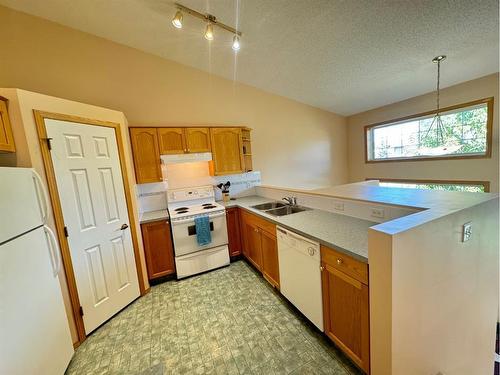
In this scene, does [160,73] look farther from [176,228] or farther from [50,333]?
[50,333]

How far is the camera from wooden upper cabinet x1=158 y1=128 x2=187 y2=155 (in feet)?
9.71

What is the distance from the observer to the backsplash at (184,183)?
317cm

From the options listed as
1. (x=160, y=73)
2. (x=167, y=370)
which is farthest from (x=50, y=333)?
(x=160, y=73)

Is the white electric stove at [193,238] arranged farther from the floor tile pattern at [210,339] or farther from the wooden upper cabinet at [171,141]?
the wooden upper cabinet at [171,141]

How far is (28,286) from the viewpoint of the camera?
1.30 meters

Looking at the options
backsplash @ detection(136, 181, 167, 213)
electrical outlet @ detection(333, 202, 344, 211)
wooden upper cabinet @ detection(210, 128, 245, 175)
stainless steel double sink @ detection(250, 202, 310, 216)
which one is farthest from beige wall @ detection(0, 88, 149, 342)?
electrical outlet @ detection(333, 202, 344, 211)

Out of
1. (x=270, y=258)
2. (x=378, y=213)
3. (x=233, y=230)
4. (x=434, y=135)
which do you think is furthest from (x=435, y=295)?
(x=434, y=135)

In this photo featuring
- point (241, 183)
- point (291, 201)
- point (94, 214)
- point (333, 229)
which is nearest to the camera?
point (333, 229)

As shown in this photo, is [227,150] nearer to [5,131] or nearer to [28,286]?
[5,131]

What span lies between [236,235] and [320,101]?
3.23 meters

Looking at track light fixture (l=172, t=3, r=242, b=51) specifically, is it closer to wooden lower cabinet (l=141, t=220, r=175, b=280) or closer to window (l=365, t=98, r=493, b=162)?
wooden lower cabinet (l=141, t=220, r=175, b=280)

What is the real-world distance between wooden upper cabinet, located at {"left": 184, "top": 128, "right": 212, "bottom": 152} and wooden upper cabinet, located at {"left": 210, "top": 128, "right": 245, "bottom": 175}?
0.09m

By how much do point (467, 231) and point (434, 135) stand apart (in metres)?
3.25

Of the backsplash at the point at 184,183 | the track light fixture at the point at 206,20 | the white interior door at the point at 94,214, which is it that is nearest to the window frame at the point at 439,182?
the backsplash at the point at 184,183
